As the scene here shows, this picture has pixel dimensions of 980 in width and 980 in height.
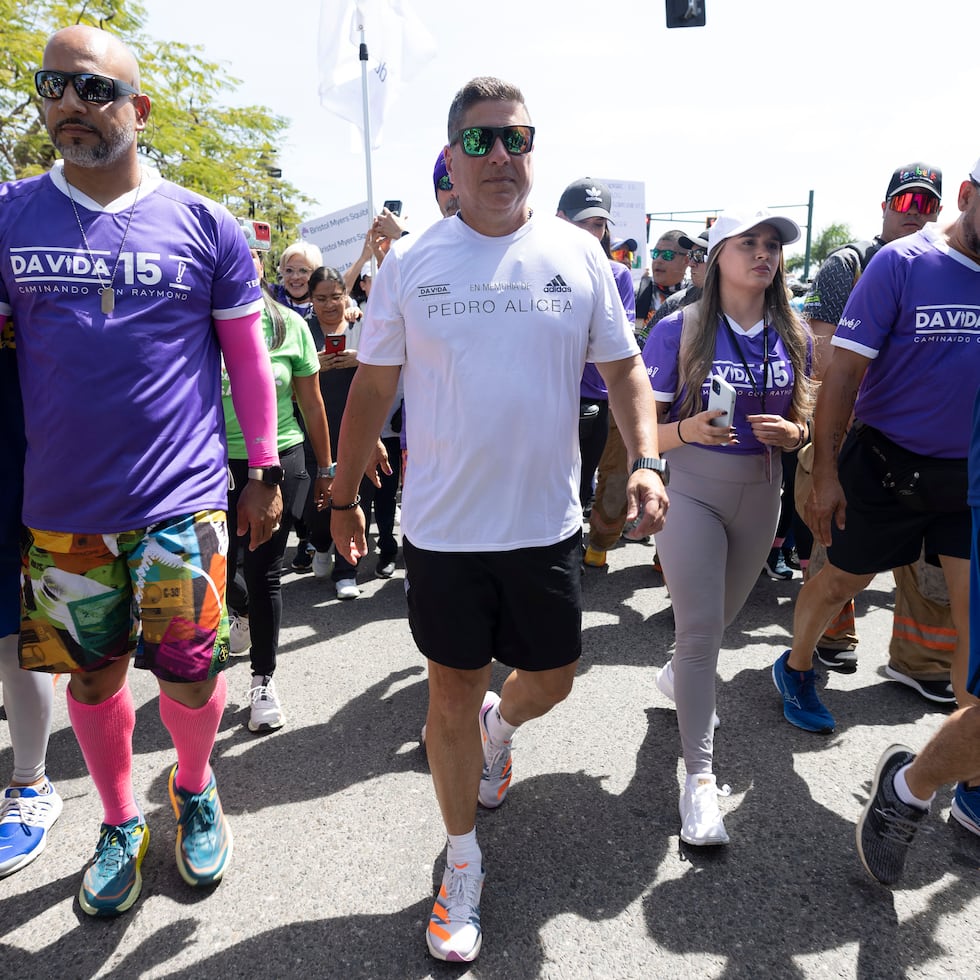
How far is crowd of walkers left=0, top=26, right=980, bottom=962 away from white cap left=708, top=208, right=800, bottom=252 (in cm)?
1

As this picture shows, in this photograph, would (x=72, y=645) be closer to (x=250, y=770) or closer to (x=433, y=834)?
(x=250, y=770)

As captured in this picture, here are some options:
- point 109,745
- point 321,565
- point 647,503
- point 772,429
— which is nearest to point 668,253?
point 321,565

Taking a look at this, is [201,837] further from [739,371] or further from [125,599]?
[739,371]

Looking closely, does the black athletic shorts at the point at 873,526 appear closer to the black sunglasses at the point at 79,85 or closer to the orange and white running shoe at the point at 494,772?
the orange and white running shoe at the point at 494,772

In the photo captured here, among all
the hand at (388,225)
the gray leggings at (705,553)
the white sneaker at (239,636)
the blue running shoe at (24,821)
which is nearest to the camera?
the blue running shoe at (24,821)

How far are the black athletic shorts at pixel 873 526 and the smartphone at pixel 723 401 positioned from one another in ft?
2.37

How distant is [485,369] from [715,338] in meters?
1.20

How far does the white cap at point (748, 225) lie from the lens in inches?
109

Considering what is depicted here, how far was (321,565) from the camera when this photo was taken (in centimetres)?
565

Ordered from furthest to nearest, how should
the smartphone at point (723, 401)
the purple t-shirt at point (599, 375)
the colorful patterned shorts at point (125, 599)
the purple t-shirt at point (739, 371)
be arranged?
the purple t-shirt at point (599, 375), the purple t-shirt at point (739, 371), the smartphone at point (723, 401), the colorful patterned shorts at point (125, 599)

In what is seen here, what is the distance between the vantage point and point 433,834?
261 cm

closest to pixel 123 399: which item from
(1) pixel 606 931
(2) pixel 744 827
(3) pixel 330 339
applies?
(1) pixel 606 931

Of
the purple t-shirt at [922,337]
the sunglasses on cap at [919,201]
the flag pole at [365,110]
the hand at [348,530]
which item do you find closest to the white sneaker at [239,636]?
the hand at [348,530]

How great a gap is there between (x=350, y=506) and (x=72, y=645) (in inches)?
34.7
